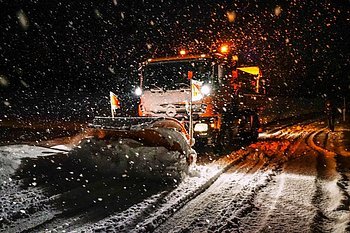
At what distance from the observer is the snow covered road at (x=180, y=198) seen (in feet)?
13.1

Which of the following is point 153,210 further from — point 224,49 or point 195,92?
point 224,49

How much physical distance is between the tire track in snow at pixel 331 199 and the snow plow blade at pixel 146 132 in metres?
2.58

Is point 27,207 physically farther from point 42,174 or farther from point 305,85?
point 305,85

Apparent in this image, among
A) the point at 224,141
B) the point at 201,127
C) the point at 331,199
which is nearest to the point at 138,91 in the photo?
the point at 201,127

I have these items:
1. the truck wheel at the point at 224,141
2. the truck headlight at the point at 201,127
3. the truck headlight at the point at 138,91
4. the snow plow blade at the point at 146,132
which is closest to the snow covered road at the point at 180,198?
the snow plow blade at the point at 146,132

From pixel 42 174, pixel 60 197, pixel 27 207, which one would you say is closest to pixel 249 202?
pixel 60 197

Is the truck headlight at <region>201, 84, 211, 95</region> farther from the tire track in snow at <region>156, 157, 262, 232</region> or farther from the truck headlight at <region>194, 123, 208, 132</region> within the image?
the tire track in snow at <region>156, 157, 262, 232</region>

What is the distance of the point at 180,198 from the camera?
16.3ft

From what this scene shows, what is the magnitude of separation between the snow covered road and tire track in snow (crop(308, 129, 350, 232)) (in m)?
0.01

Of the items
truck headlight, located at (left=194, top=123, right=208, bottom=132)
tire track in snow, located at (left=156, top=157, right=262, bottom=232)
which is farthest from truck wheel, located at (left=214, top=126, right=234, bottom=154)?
tire track in snow, located at (left=156, top=157, right=262, bottom=232)

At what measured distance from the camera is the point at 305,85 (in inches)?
1865

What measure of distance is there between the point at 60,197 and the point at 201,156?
463 centimetres

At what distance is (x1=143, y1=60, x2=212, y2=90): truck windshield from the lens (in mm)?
8656

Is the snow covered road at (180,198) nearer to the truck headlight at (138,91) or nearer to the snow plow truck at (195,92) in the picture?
the snow plow truck at (195,92)
